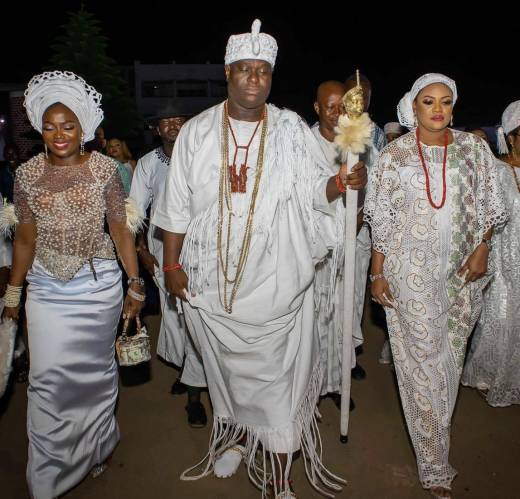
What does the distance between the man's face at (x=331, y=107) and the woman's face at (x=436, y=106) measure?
1162mm

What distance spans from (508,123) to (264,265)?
7.68ft

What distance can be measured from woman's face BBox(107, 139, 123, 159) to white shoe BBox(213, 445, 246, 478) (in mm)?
5264

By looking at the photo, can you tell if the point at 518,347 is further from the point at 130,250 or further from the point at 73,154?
the point at 73,154

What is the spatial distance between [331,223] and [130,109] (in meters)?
25.0

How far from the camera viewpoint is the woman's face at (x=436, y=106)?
3.07 m

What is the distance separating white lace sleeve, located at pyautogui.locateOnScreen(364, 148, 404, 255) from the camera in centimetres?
314

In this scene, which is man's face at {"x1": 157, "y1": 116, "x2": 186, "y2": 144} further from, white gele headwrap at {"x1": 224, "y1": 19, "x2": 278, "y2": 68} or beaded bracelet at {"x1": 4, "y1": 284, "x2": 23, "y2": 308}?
beaded bracelet at {"x1": 4, "y1": 284, "x2": 23, "y2": 308}

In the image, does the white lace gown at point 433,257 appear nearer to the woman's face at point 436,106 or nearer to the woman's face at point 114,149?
the woman's face at point 436,106

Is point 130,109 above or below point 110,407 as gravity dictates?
above

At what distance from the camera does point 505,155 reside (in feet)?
13.6

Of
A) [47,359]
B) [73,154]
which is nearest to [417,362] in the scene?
[47,359]

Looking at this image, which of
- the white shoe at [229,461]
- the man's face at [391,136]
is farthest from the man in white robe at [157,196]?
the man's face at [391,136]

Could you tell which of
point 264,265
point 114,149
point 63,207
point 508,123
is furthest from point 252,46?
point 114,149

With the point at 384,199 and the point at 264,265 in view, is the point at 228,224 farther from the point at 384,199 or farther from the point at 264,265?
the point at 384,199
